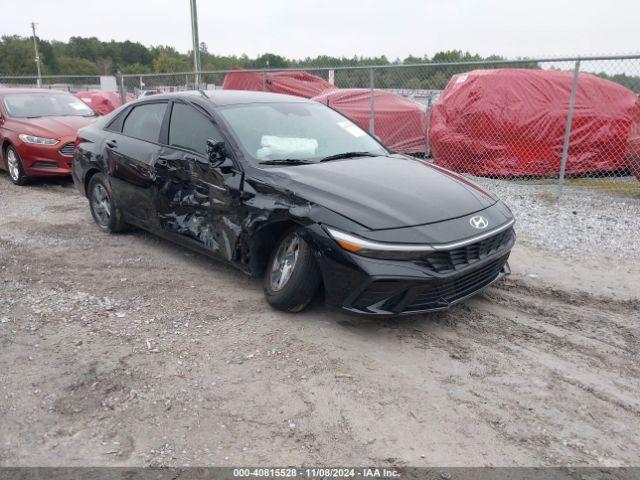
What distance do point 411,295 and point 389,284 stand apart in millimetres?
170

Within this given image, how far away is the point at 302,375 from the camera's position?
317cm

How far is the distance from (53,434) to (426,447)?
5.97 feet

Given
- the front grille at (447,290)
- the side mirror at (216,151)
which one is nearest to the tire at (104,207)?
the side mirror at (216,151)

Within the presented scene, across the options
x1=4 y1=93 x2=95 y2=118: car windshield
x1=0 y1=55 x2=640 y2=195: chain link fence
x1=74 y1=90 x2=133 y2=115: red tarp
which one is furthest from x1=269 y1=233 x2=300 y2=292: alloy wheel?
x1=74 y1=90 x2=133 y2=115: red tarp

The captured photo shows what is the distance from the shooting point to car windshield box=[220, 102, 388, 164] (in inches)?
169

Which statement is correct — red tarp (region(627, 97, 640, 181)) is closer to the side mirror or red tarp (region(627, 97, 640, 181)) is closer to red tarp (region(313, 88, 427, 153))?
red tarp (region(313, 88, 427, 153))

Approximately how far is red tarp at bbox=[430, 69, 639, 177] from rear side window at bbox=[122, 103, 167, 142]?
19.0 ft

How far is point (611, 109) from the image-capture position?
896 cm

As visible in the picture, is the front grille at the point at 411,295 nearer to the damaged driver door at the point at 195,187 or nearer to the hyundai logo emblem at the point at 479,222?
the hyundai logo emblem at the point at 479,222

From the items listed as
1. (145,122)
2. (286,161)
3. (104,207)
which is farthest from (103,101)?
(286,161)

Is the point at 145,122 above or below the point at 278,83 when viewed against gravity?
below

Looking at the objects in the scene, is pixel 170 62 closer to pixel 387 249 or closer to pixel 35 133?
pixel 35 133

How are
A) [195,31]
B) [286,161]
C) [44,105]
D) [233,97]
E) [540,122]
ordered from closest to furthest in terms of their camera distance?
[286,161] → [233,97] → [540,122] → [44,105] → [195,31]

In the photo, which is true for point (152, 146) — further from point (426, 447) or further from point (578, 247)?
point (578, 247)
